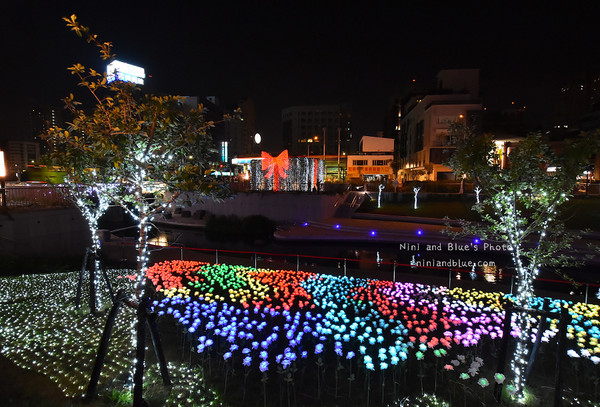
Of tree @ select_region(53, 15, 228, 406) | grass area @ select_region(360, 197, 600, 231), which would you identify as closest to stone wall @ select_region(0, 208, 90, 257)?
tree @ select_region(53, 15, 228, 406)

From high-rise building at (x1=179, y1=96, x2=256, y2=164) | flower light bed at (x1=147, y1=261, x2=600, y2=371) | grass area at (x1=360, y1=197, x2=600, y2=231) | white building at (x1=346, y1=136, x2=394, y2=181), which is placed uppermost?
high-rise building at (x1=179, y1=96, x2=256, y2=164)

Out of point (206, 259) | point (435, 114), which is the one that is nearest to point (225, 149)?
point (435, 114)

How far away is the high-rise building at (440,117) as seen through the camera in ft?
182

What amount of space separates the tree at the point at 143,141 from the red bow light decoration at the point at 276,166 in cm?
2505

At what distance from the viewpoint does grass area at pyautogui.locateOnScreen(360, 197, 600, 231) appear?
23.3 m

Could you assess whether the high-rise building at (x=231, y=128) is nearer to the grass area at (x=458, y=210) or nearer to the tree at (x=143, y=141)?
the grass area at (x=458, y=210)

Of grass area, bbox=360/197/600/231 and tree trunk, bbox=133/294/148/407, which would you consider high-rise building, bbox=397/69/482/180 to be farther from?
tree trunk, bbox=133/294/148/407

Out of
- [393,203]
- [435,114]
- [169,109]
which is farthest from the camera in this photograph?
[435,114]

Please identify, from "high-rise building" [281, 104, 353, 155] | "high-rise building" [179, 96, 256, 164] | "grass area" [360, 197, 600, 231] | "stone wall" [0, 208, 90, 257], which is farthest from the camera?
"high-rise building" [281, 104, 353, 155]

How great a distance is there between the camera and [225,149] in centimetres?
8750

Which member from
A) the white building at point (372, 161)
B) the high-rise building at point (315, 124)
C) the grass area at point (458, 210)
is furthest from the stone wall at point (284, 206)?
the high-rise building at point (315, 124)

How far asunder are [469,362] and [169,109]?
7.16 meters

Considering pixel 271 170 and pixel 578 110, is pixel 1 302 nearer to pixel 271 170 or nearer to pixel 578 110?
pixel 271 170

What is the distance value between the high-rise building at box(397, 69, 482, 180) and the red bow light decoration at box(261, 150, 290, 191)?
31.1 meters
